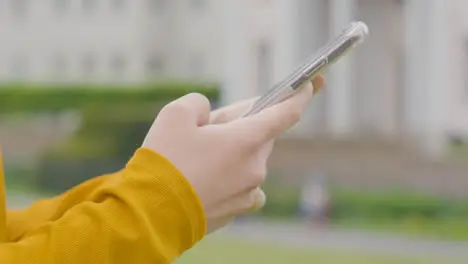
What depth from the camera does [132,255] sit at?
11.0 inches

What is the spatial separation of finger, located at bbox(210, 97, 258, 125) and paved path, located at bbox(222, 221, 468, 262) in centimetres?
135

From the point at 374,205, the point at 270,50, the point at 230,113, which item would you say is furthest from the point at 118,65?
the point at 230,113

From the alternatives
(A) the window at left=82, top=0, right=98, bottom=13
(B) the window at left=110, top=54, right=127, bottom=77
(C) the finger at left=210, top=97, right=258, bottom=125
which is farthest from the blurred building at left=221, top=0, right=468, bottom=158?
(C) the finger at left=210, top=97, right=258, bottom=125

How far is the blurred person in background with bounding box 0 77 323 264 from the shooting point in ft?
0.91

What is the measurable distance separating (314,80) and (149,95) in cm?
175

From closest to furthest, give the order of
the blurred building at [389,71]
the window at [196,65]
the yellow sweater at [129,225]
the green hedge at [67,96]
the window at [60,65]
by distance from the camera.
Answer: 1. the yellow sweater at [129,225]
2. the blurred building at [389,71]
3. the window at [196,65]
4. the green hedge at [67,96]
5. the window at [60,65]

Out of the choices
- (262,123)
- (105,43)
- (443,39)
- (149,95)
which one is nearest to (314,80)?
(262,123)

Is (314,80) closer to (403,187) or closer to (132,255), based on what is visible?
(132,255)

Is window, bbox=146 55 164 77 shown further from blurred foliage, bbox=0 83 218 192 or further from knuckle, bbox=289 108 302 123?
knuckle, bbox=289 108 302 123

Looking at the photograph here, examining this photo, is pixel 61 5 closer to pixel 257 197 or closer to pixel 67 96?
pixel 67 96

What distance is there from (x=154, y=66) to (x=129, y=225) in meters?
1.82

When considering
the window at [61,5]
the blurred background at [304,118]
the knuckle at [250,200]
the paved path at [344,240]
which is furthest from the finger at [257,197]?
the window at [61,5]

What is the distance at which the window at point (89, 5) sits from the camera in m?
2.19

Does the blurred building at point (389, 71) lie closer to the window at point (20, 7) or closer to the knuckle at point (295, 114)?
the window at point (20, 7)
